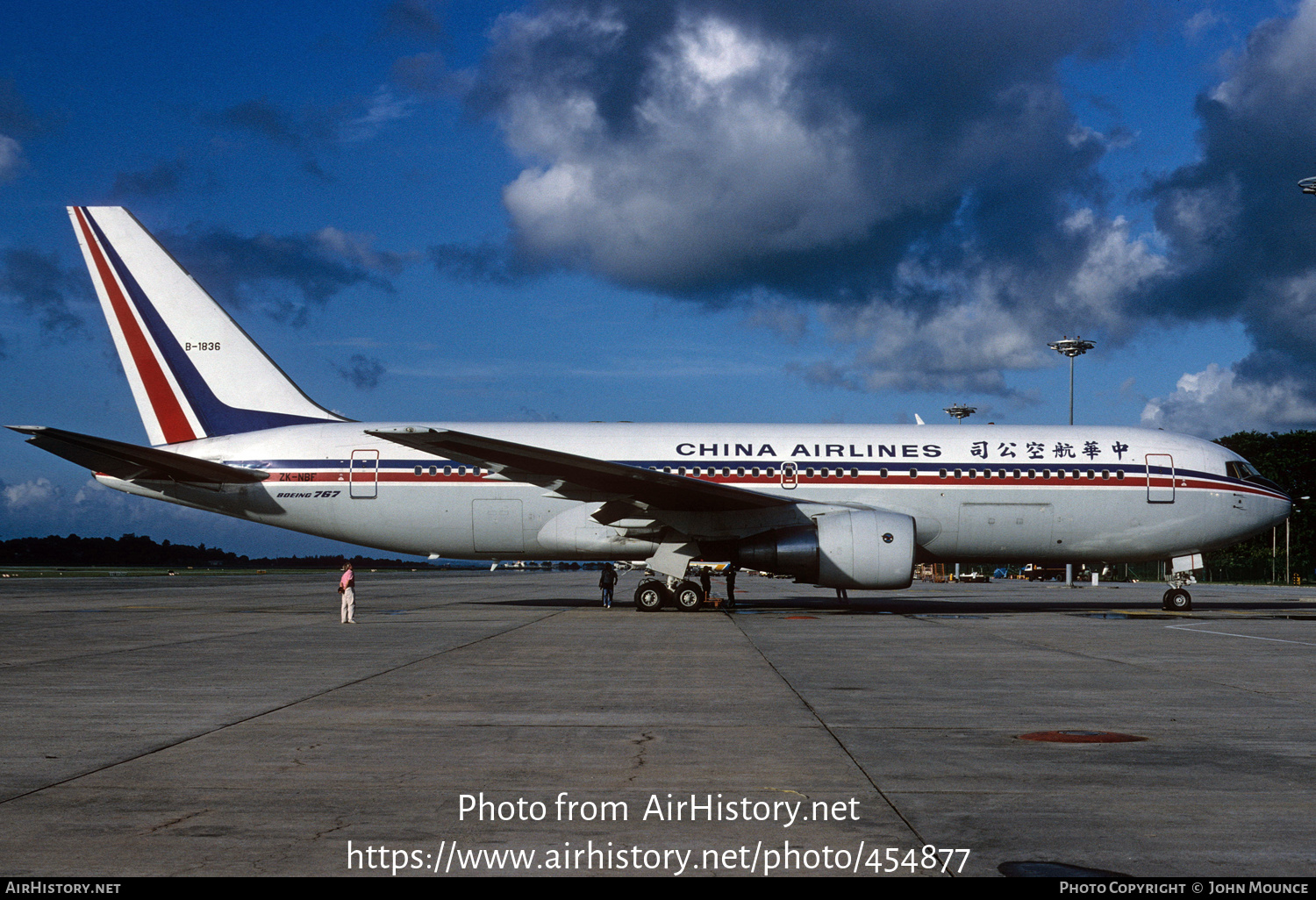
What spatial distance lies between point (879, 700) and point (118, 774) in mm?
6173

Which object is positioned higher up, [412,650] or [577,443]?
[577,443]

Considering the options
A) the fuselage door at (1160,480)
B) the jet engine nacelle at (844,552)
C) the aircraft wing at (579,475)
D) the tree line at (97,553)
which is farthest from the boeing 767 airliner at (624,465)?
the tree line at (97,553)

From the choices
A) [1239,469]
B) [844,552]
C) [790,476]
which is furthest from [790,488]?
[1239,469]

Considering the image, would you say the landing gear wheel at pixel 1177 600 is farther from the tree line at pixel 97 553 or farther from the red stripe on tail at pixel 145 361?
the tree line at pixel 97 553

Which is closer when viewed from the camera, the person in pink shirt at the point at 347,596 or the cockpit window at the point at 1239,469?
the person in pink shirt at the point at 347,596

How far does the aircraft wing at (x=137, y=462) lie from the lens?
63.9 ft

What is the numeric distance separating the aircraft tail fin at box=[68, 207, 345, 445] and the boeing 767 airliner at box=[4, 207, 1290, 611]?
1.6 inches

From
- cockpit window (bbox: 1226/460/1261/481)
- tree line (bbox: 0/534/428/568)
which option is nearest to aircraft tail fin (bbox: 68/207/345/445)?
cockpit window (bbox: 1226/460/1261/481)

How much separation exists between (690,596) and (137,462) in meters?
12.3

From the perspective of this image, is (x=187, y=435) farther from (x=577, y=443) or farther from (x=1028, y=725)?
(x=1028, y=725)

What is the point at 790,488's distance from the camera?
2222 centimetres

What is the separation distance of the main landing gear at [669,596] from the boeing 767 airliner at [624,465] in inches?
1.8

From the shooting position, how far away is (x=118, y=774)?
5.79m
